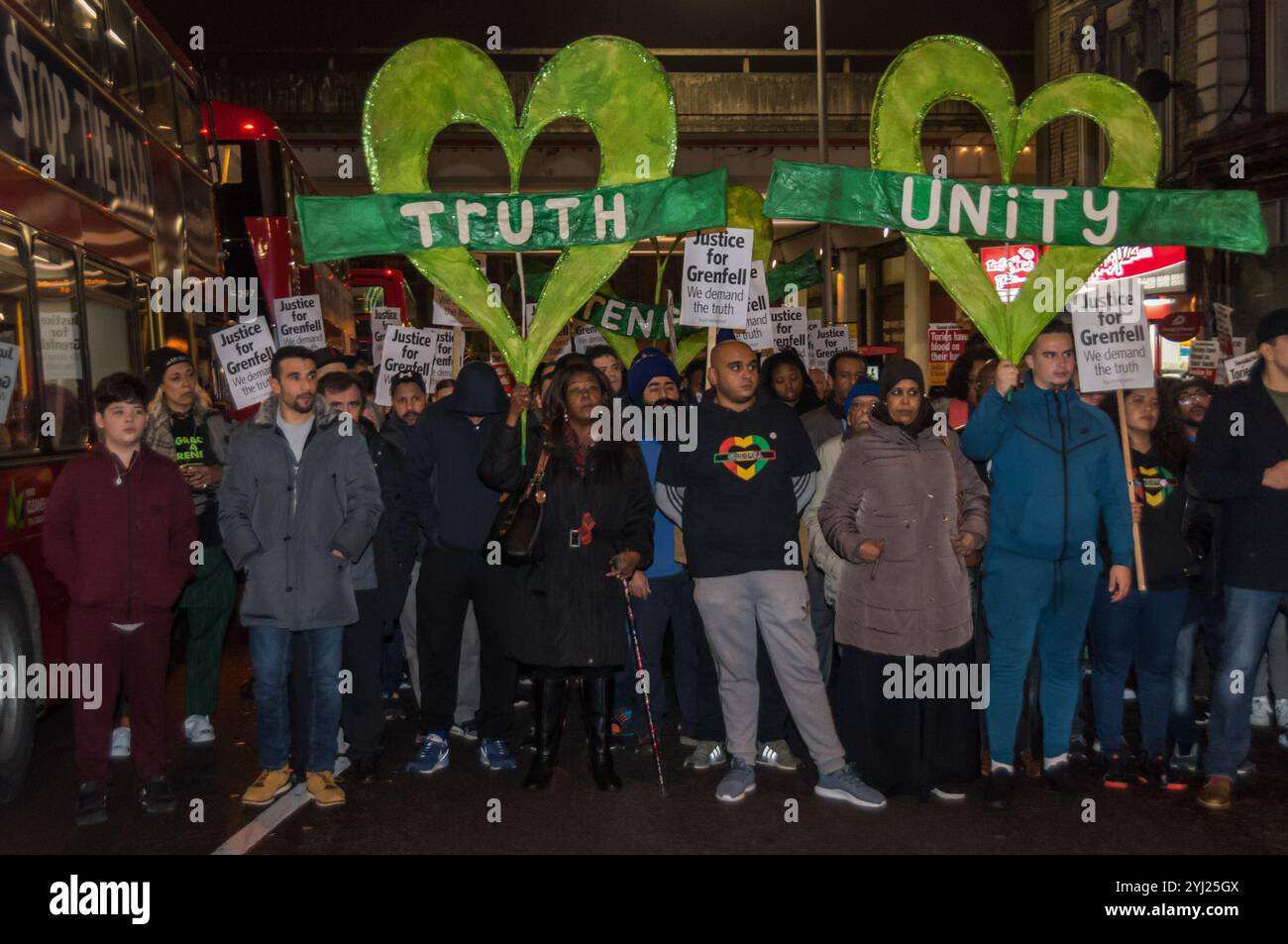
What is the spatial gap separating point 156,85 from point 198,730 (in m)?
5.46

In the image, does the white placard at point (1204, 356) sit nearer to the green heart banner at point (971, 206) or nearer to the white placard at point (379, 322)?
the green heart banner at point (971, 206)

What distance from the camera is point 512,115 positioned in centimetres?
703

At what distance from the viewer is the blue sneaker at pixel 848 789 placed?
6062 mm

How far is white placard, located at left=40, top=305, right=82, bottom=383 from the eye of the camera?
278 inches

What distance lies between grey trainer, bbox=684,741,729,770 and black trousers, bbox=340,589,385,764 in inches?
64.6

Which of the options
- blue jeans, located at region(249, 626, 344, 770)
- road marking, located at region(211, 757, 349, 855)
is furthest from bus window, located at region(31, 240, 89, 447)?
road marking, located at region(211, 757, 349, 855)

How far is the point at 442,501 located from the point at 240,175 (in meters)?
8.86

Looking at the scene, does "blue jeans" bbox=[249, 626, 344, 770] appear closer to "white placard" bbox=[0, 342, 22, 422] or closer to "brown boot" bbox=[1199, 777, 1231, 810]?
"white placard" bbox=[0, 342, 22, 422]

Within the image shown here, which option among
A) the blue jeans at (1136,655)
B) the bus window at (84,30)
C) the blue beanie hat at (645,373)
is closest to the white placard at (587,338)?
the blue beanie hat at (645,373)

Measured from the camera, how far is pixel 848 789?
241 inches

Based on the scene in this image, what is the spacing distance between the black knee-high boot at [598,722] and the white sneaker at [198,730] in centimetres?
234

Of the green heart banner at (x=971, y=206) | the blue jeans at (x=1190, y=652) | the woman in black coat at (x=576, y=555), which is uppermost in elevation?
the green heart banner at (x=971, y=206)

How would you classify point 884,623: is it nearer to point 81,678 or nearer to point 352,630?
point 352,630

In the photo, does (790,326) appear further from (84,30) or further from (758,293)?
(84,30)
